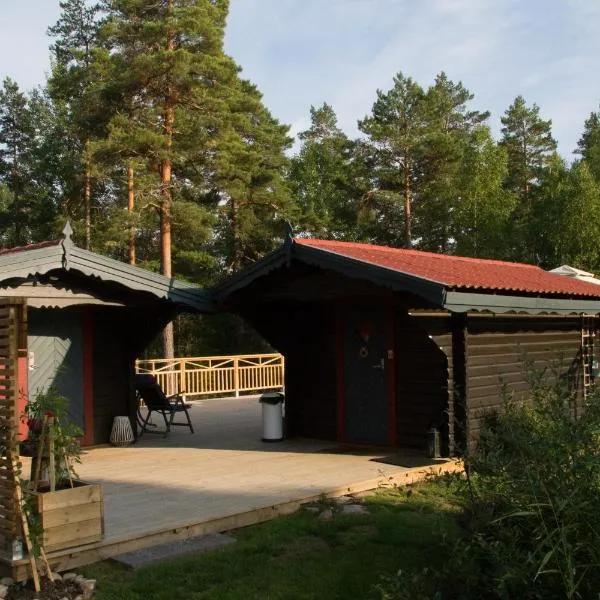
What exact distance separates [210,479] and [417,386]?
2.78 meters

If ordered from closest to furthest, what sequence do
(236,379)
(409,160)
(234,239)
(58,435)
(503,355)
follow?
1. (58,435)
2. (503,355)
3. (236,379)
4. (234,239)
5. (409,160)

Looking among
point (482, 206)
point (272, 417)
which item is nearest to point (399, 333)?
point (272, 417)

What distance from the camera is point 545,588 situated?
10.9 ft

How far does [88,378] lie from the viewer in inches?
393

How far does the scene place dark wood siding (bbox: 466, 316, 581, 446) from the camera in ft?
26.9

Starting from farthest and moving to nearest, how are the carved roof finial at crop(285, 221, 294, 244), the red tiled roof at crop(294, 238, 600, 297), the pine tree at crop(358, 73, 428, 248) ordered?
the pine tree at crop(358, 73, 428, 248), the carved roof finial at crop(285, 221, 294, 244), the red tiled roof at crop(294, 238, 600, 297)

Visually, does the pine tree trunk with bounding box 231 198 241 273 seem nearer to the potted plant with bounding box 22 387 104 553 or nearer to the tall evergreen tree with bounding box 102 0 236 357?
the tall evergreen tree with bounding box 102 0 236 357

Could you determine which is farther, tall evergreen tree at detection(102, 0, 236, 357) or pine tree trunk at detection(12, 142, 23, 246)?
pine tree trunk at detection(12, 142, 23, 246)

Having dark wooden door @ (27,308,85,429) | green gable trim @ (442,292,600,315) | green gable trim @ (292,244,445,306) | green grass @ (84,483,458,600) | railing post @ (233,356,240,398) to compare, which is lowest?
green grass @ (84,483,458,600)

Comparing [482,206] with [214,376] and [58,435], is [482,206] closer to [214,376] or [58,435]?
[214,376]

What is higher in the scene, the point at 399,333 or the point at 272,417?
the point at 399,333

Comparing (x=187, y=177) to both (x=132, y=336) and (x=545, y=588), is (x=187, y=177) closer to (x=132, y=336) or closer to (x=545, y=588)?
(x=132, y=336)

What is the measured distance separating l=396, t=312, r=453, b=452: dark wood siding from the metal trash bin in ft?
5.80

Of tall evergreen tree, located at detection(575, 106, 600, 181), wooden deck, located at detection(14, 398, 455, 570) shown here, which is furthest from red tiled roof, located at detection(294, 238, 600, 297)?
tall evergreen tree, located at detection(575, 106, 600, 181)
